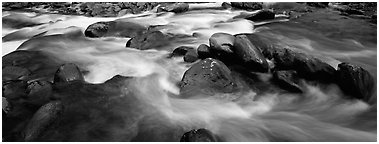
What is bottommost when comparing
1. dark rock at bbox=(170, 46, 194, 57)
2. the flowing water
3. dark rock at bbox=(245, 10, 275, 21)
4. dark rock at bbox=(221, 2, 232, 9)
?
the flowing water

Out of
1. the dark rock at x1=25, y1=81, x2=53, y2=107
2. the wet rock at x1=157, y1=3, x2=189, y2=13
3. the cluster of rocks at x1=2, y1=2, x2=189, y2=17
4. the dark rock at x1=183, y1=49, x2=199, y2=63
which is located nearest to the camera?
the dark rock at x1=25, y1=81, x2=53, y2=107

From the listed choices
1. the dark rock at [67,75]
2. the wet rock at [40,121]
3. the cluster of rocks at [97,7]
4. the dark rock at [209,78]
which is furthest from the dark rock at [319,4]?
the wet rock at [40,121]

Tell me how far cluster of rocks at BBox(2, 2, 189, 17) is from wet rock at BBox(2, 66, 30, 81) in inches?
201

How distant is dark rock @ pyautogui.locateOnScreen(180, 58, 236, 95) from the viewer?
4.23 metres

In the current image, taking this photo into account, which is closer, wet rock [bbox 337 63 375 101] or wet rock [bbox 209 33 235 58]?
wet rock [bbox 337 63 375 101]

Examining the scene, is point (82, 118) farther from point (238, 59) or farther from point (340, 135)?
point (340, 135)

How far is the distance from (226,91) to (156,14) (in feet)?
19.5

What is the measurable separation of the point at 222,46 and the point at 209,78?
0.95 m

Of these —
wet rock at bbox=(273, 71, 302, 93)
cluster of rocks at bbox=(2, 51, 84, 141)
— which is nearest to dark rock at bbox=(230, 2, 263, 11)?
wet rock at bbox=(273, 71, 302, 93)

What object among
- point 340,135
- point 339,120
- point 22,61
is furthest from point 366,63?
point 22,61

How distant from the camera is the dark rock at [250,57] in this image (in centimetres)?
481

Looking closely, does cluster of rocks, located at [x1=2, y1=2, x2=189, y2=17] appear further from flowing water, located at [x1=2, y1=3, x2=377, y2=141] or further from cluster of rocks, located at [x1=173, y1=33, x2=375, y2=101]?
cluster of rocks, located at [x1=173, y1=33, x2=375, y2=101]

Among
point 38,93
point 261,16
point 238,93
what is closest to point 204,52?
point 238,93

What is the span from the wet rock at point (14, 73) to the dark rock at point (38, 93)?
0.63m
